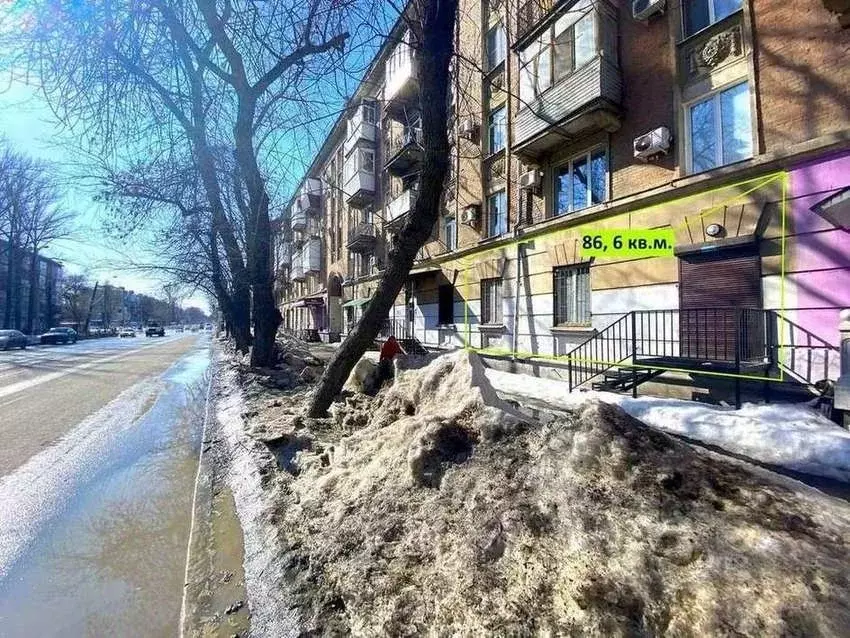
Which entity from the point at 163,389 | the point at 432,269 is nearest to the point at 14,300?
the point at 163,389

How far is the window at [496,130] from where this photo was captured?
13086 millimetres

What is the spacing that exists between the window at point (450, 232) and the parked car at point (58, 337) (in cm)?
3812

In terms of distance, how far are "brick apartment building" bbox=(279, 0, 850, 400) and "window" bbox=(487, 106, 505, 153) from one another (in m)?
0.05

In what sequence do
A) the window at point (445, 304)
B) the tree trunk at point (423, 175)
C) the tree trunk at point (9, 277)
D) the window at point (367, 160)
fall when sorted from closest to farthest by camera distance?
the tree trunk at point (423, 175) < the window at point (445, 304) < the window at point (367, 160) < the tree trunk at point (9, 277)

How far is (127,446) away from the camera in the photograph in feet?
18.4

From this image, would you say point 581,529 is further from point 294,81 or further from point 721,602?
point 294,81

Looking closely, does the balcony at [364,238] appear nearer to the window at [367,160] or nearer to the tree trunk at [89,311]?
the window at [367,160]

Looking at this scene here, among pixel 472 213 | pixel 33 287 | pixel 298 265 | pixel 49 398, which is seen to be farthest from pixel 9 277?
pixel 472 213

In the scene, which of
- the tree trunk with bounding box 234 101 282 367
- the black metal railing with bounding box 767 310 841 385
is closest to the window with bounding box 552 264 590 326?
the black metal railing with bounding box 767 310 841 385

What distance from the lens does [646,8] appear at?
8.66 meters

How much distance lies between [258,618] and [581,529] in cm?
170

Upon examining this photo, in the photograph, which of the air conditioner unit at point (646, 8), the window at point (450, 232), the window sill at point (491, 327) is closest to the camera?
the air conditioner unit at point (646, 8)

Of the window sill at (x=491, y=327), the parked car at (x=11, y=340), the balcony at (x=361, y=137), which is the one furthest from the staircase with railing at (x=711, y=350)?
the parked car at (x=11, y=340)

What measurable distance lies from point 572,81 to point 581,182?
2.34 metres
